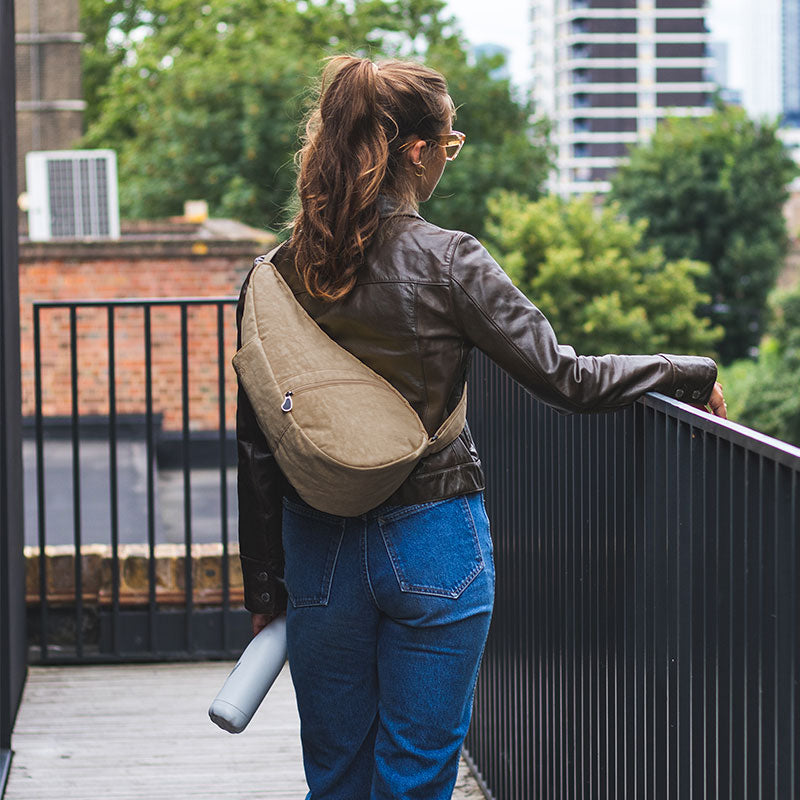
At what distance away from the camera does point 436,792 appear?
2.20 metres

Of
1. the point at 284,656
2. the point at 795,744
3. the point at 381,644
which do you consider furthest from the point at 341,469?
the point at 795,744

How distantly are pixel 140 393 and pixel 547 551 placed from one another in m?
13.3

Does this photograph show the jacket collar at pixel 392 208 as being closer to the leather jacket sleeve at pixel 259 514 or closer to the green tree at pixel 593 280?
the leather jacket sleeve at pixel 259 514

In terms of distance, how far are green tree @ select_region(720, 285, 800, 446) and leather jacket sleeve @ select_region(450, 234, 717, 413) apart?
35208 mm

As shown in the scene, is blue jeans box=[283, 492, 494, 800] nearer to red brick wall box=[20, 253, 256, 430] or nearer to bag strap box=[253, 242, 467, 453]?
bag strap box=[253, 242, 467, 453]

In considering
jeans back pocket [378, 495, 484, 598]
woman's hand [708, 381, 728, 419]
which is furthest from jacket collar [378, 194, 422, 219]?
woman's hand [708, 381, 728, 419]

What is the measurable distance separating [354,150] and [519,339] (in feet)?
1.30

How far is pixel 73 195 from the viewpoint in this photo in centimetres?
1733

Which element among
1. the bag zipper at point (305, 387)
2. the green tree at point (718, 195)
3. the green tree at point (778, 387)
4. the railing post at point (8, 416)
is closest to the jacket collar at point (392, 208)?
the bag zipper at point (305, 387)

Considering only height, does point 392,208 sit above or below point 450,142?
below

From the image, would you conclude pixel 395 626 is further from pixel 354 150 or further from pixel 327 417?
pixel 354 150

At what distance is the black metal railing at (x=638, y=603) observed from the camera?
164 cm

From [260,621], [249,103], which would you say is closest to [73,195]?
[249,103]

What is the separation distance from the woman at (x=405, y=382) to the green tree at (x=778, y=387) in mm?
35171
